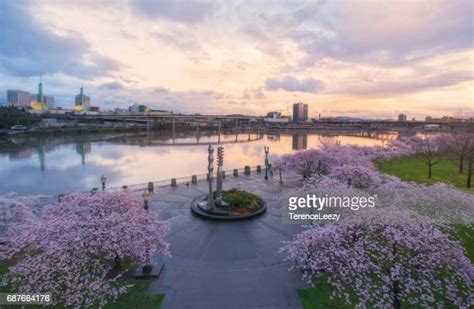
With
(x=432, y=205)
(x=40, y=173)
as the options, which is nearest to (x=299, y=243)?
(x=432, y=205)

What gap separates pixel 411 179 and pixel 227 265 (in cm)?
2327

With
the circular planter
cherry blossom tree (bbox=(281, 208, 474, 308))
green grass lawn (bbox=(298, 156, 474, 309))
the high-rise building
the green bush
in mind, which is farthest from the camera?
the high-rise building

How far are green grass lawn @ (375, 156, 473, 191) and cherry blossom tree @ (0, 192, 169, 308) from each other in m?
26.4

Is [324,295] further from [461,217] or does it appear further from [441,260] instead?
[461,217]

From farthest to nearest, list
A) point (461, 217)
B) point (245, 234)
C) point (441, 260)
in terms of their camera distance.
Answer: point (245, 234) → point (461, 217) → point (441, 260)

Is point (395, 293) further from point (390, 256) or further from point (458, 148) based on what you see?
point (458, 148)

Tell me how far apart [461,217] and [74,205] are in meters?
14.9

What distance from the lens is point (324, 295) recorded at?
938 centimetres

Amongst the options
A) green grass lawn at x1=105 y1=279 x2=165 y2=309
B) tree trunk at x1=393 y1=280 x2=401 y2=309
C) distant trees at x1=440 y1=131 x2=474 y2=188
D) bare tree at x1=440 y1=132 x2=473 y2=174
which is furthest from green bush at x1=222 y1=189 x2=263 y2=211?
bare tree at x1=440 y1=132 x2=473 y2=174

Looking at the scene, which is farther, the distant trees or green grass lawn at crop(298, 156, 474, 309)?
the distant trees

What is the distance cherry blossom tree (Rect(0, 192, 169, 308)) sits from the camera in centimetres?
756

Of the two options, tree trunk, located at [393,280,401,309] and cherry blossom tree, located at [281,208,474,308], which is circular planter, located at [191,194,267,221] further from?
tree trunk, located at [393,280,401,309]

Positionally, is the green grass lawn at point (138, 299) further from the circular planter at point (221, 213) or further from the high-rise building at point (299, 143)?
the high-rise building at point (299, 143)

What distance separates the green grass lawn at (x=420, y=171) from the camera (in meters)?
27.0
